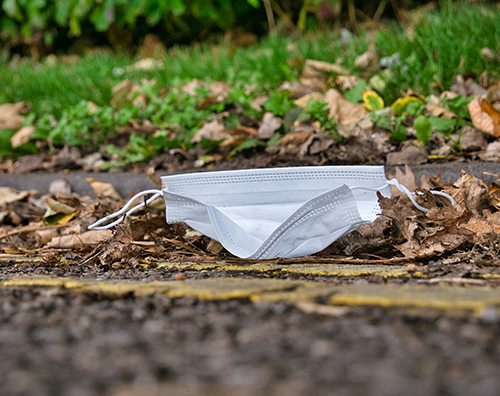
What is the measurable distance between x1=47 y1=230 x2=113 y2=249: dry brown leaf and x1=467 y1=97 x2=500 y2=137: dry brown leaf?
1.95m

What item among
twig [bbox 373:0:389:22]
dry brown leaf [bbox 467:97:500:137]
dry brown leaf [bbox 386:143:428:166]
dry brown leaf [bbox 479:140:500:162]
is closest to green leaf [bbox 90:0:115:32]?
twig [bbox 373:0:389:22]

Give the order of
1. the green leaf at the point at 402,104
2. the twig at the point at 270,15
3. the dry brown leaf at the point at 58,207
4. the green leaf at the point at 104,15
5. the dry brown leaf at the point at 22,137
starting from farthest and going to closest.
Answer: the twig at the point at 270,15, the green leaf at the point at 104,15, the dry brown leaf at the point at 22,137, the green leaf at the point at 402,104, the dry brown leaf at the point at 58,207

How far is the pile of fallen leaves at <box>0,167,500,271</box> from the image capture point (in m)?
1.51

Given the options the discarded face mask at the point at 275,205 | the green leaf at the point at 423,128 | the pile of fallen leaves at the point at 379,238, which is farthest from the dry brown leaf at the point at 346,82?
the discarded face mask at the point at 275,205

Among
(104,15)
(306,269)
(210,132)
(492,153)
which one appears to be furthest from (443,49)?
(104,15)

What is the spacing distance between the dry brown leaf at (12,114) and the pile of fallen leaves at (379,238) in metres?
1.87

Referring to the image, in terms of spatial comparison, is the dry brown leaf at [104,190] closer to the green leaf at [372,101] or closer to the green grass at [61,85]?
the green grass at [61,85]

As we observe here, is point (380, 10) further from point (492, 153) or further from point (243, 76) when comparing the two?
point (492, 153)

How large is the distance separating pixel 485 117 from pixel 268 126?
125 centimetres

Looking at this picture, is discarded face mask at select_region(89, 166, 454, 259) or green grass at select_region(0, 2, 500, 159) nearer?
discarded face mask at select_region(89, 166, 454, 259)

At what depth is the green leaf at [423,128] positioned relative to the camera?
2371 mm

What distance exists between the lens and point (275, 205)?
70.3 inches

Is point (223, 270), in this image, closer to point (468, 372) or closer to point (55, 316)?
point (55, 316)

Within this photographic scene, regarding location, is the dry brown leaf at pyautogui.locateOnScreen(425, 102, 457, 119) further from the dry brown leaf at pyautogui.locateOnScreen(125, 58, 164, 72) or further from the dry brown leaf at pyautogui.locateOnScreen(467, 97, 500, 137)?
the dry brown leaf at pyautogui.locateOnScreen(125, 58, 164, 72)
